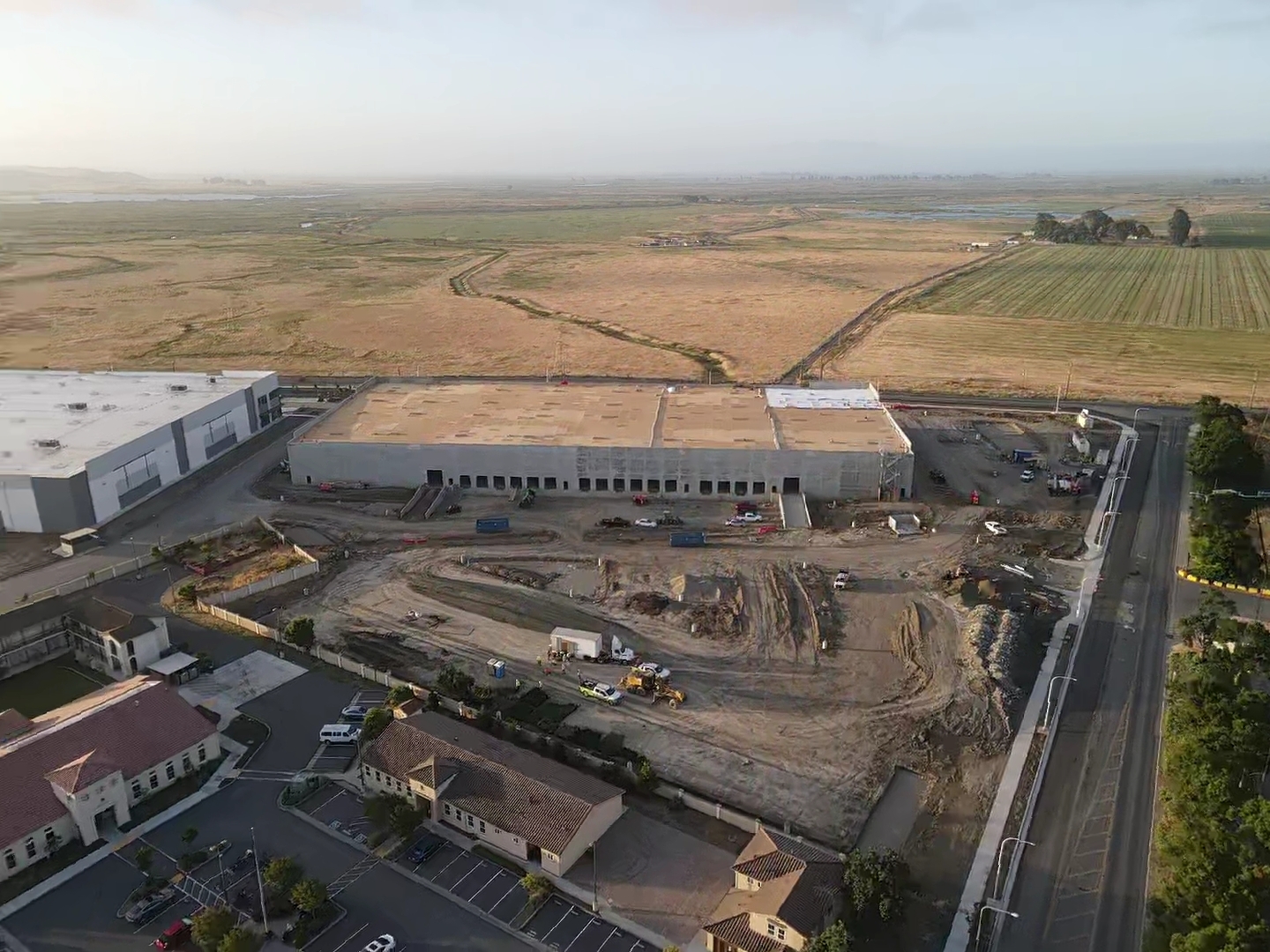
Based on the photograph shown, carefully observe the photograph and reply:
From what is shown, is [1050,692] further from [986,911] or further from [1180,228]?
[1180,228]

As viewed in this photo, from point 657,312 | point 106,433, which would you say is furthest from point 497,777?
point 657,312

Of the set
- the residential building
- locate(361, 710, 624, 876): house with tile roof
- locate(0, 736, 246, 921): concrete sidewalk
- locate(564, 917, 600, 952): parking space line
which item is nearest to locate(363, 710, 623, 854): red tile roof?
locate(361, 710, 624, 876): house with tile roof

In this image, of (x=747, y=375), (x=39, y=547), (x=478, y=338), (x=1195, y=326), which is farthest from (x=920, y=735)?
(x=1195, y=326)

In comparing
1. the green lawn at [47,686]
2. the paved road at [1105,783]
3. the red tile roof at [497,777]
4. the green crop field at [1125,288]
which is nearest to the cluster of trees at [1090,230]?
the green crop field at [1125,288]

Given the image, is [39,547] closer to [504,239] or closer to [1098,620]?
[1098,620]

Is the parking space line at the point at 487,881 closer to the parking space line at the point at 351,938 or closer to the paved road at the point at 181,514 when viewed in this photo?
the parking space line at the point at 351,938

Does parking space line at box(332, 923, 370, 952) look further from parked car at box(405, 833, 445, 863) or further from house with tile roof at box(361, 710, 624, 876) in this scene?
house with tile roof at box(361, 710, 624, 876)
